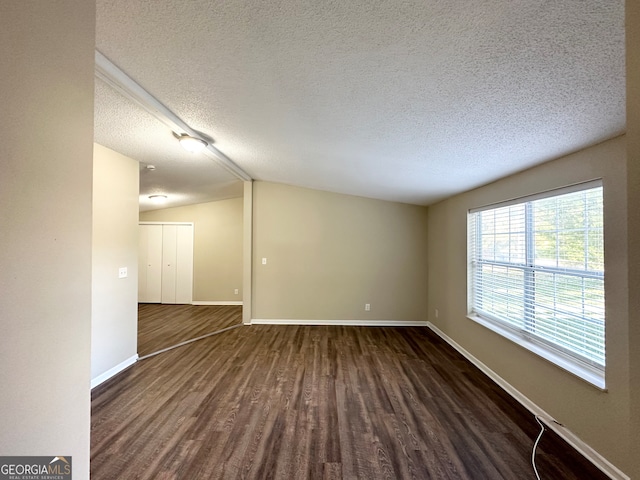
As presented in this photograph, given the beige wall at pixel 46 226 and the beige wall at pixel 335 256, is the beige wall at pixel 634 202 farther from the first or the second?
the beige wall at pixel 335 256

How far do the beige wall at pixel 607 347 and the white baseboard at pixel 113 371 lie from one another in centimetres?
385

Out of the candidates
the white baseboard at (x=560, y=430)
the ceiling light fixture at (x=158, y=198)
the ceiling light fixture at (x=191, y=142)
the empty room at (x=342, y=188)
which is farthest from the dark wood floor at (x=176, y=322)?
the white baseboard at (x=560, y=430)

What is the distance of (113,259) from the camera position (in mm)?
2859

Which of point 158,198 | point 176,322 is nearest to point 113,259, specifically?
point 176,322

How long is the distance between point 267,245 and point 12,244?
405cm

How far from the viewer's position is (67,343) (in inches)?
33.6

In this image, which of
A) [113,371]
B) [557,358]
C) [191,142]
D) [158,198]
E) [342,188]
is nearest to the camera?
[557,358]

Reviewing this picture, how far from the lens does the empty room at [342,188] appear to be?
→ 775 millimetres

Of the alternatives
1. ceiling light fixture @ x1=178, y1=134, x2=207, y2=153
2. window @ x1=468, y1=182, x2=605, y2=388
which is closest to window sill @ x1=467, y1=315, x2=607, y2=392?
window @ x1=468, y1=182, x2=605, y2=388

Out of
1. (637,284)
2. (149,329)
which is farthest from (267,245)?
(637,284)

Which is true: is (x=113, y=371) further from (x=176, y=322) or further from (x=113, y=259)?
(x=176, y=322)

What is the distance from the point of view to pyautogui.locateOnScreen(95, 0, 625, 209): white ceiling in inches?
39.7

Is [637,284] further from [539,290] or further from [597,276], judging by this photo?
[539,290]

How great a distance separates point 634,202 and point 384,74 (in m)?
1.11
